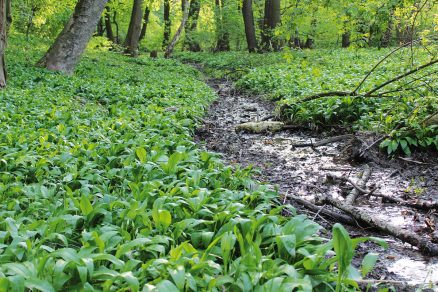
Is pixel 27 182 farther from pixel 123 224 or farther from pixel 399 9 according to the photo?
pixel 399 9

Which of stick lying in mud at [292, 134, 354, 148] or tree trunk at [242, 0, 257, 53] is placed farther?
tree trunk at [242, 0, 257, 53]

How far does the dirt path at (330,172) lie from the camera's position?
9.74 feet

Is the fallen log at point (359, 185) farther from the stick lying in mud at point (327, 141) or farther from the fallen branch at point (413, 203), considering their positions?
the stick lying in mud at point (327, 141)

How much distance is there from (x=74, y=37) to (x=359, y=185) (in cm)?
874

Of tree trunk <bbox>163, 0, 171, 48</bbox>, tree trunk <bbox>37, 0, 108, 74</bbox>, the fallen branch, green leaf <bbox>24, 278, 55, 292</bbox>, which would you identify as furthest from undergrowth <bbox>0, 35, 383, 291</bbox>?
tree trunk <bbox>163, 0, 171, 48</bbox>

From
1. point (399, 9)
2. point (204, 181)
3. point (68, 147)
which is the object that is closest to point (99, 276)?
point (204, 181)

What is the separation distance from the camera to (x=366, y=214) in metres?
3.54

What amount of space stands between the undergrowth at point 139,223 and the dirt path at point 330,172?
0.52 metres

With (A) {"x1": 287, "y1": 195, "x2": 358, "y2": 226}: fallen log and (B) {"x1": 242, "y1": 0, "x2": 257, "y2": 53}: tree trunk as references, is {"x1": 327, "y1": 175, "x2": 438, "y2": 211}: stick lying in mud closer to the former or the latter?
(A) {"x1": 287, "y1": 195, "x2": 358, "y2": 226}: fallen log

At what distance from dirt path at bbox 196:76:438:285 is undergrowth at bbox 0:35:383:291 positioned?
52 cm

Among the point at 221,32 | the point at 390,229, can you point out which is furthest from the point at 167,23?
the point at 390,229

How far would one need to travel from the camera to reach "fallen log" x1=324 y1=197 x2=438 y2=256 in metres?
3.05

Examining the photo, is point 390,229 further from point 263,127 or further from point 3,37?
point 3,37

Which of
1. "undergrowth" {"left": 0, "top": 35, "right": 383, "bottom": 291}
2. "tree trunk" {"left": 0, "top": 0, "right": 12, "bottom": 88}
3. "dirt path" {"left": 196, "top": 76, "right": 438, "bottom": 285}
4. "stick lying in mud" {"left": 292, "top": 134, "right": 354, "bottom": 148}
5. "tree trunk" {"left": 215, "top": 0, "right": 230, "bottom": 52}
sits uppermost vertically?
"tree trunk" {"left": 215, "top": 0, "right": 230, "bottom": 52}
